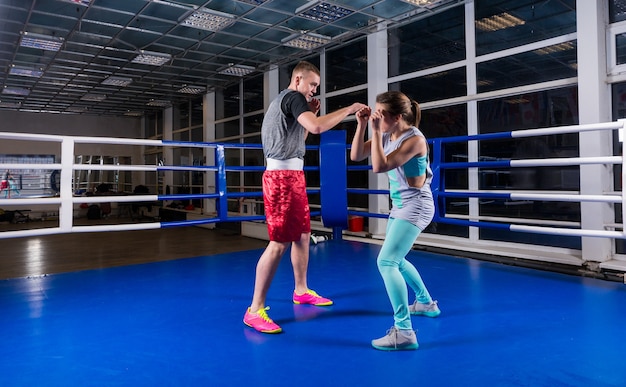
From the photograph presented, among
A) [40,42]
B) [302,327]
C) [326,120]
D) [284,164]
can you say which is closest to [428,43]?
[284,164]

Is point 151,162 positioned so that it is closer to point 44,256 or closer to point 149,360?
point 44,256

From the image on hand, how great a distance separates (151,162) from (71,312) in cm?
1276

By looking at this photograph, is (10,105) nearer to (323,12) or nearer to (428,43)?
(323,12)

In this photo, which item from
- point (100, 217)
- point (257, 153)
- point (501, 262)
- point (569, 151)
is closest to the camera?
point (501, 262)

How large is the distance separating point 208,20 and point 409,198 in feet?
17.4

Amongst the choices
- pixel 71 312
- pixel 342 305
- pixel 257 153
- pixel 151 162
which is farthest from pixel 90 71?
pixel 342 305

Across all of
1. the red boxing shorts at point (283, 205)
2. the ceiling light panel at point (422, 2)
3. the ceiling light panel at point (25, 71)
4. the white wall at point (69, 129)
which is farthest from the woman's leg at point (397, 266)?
the white wall at point (69, 129)

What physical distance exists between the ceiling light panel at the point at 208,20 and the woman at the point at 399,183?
4.68 meters

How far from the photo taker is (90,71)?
873 cm

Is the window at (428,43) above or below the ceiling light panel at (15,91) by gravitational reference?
below

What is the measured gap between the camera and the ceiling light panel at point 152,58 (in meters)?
7.66

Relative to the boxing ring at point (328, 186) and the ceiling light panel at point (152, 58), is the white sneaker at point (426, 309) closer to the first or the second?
the boxing ring at point (328, 186)

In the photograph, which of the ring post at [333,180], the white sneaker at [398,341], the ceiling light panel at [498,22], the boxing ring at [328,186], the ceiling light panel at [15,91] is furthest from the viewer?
the ceiling light panel at [15,91]

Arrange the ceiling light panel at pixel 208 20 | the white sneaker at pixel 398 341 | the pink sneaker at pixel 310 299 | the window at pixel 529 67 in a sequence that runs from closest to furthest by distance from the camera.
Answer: the white sneaker at pixel 398 341 < the pink sneaker at pixel 310 299 < the window at pixel 529 67 < the ceiling light panel at pixel 208 20
